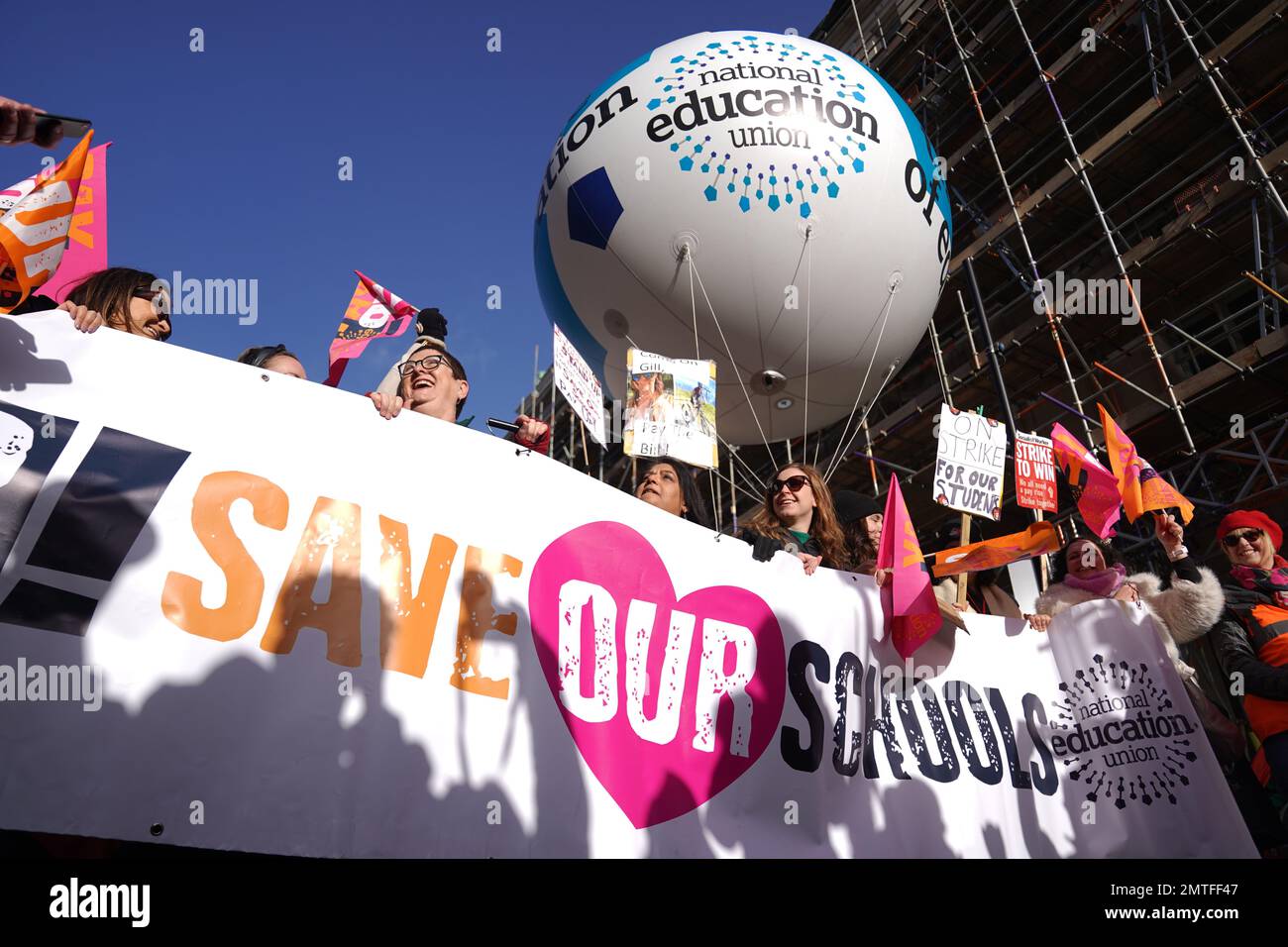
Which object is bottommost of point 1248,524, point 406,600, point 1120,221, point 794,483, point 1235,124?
point 406,600

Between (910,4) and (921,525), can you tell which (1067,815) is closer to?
(921,525)

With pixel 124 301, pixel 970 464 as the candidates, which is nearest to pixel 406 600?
pixel 124 301

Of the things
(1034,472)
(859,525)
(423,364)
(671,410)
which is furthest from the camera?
(1034,472)

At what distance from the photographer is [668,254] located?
4.54 m

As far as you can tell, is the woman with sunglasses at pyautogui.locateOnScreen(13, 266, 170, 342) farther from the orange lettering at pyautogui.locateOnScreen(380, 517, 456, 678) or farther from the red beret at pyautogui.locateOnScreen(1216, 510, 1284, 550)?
the red beret at pyautogui.locateOnScreen(1216, 510, 1284, 550)

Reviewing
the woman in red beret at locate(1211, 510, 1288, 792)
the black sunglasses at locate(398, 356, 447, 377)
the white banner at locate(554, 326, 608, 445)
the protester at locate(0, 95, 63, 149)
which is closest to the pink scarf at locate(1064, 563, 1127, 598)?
the woman in red beret at locate(1211, 510, 1288, 792)

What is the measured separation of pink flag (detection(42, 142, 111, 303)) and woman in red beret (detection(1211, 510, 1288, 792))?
4.14 metres

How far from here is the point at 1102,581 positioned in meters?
3.44

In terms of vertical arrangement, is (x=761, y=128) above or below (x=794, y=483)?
above

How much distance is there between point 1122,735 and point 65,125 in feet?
11.5

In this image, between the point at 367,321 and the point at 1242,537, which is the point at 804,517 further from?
the point at 367,321

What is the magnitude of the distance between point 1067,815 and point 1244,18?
13142 millimetres

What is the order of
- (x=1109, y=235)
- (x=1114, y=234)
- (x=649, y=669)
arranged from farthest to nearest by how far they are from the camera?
(x=1114, y=234) → (x=1109, y=235) → (x=649, y=669)

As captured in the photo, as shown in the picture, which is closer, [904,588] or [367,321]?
[904,588]
